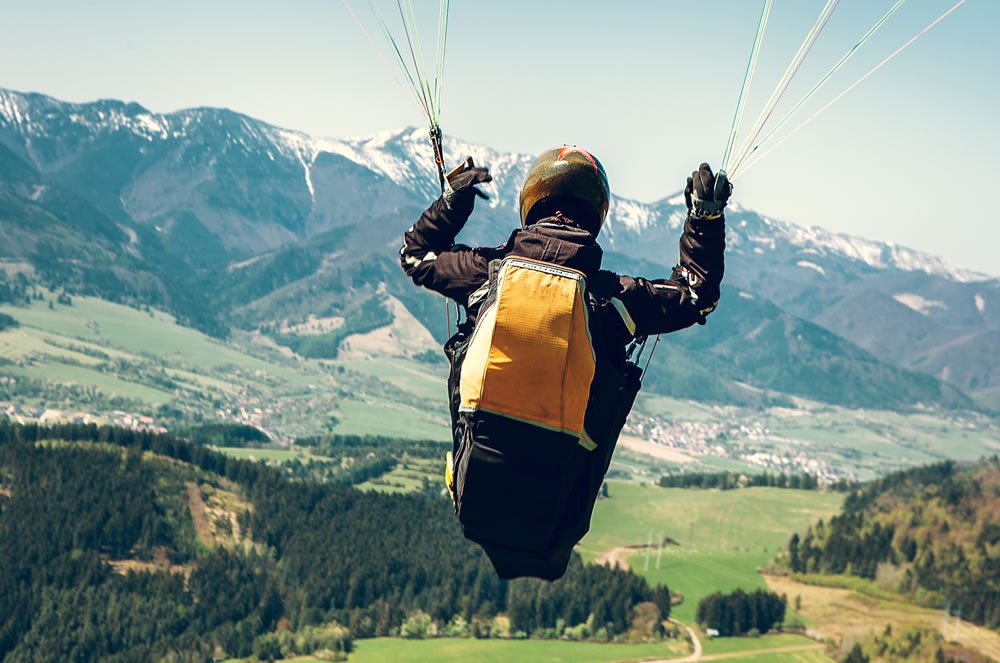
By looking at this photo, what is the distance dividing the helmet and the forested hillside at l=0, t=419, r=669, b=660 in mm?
82968

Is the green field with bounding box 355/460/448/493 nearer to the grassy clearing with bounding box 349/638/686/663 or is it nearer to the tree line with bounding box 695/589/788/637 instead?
the grassy clearing with bounding box 349/638/686/663

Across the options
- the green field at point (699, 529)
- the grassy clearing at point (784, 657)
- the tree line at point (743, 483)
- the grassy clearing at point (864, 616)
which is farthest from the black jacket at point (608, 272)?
the tree line at point (743, 483)

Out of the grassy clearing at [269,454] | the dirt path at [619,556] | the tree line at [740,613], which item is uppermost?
the grassy clearing at [269,454]

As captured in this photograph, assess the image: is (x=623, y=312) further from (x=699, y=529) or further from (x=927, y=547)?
(x=699, y=529)

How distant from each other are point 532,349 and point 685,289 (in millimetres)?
1974

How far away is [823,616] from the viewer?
102 metres

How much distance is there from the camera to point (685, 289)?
29.5ft

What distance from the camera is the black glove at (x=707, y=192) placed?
8438 mm

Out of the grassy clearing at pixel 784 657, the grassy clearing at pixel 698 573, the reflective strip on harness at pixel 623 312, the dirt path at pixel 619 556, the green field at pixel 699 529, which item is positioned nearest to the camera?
the reflective strip on harness at pixel 623 312

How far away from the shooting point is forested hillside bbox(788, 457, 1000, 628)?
107 m

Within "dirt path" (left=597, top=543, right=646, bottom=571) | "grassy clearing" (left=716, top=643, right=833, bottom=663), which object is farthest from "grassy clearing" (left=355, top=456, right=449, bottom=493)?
"grassy clearing" (left=716, top=643, right=833, bottom=663)

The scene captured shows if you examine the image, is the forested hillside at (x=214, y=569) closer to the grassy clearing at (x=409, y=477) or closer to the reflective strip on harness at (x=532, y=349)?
the grassy clearing at (x=409, y=477)

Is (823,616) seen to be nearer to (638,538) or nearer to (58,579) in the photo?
(638,538)

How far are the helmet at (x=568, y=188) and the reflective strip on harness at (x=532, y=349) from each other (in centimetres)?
107
